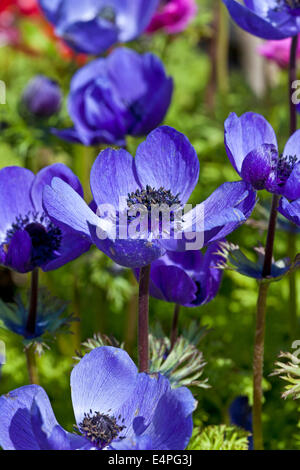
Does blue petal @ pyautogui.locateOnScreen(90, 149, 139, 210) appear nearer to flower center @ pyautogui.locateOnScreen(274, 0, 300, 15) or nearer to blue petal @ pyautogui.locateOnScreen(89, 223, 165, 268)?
blue petal @ pyautogui.locateOnScreen(89, 223, 165, 268)

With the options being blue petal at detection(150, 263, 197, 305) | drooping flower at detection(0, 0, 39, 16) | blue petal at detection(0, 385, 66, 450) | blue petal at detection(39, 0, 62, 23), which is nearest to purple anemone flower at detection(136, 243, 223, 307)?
blue petal at detection(150, 263, 197, 305)

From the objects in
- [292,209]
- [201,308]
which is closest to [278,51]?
[201,308]

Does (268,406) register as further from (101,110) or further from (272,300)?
(101,110)

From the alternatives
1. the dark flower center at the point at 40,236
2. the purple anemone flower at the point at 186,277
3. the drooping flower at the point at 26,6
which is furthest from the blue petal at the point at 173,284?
the drooping flower at the point at 26,6

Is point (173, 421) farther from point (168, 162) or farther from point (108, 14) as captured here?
point (108, 14)

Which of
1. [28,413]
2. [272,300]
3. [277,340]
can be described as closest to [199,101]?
[272,300]

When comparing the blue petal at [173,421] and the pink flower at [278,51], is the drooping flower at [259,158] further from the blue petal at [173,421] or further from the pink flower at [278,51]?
the pink flower at [278,51]
